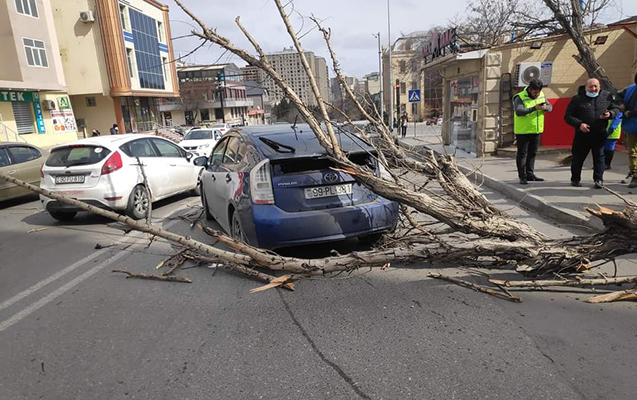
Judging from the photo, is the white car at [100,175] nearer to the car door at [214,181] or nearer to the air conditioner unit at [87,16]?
the car door at [214,181]

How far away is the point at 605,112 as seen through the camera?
281 inches

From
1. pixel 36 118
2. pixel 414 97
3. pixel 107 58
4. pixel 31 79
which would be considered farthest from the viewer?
pixel 107 58

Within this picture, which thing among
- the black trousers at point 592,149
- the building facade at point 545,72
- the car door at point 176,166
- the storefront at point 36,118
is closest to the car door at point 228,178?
the car door at point 176,166

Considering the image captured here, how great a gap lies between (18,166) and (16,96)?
20.1 m

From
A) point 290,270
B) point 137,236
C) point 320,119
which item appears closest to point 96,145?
point 137,236

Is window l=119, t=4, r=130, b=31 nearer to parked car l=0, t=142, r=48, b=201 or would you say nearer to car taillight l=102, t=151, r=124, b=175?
parked car l=0, t=142, r=48, b=201

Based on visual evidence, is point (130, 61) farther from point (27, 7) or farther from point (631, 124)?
point (631, 124)

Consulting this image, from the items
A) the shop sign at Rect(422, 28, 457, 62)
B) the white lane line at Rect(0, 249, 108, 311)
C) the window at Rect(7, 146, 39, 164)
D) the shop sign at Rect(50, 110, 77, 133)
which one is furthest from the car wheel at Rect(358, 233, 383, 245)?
the shop sign at Rect(50, 110, 77, 133)

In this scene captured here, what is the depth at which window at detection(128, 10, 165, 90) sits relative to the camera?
42.7 meters

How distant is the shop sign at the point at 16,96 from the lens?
24783mm

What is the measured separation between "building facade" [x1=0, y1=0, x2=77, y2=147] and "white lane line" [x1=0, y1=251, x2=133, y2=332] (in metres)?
24.2

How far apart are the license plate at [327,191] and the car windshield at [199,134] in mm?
16169

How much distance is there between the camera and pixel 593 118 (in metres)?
7.18

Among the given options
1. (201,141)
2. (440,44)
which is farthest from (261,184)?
(201,141)
